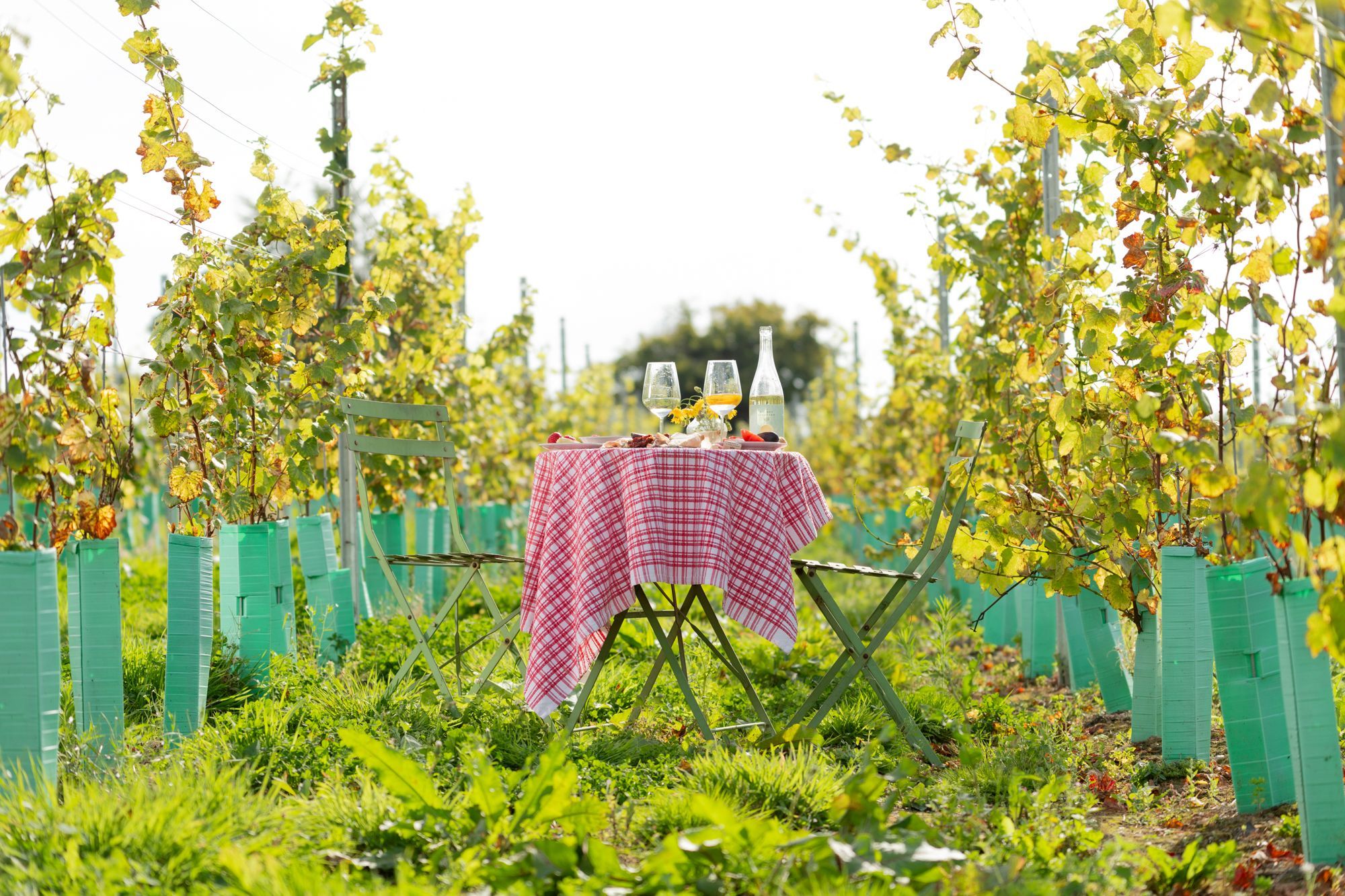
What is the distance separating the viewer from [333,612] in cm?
461

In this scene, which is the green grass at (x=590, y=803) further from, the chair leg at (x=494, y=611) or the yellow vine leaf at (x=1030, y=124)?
the yellow vine leaf at (x=1030, y=124)

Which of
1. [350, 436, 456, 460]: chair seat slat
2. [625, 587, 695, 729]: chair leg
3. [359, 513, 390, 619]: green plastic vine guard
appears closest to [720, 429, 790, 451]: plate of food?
[625, 587, 695, 729]: chair leg

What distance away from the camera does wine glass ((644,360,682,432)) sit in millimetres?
3496

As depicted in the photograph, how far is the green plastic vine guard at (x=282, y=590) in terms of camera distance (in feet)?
13.4

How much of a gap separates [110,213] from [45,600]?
3.12 feet

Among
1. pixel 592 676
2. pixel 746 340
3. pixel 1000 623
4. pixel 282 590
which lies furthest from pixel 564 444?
pixel 746 340

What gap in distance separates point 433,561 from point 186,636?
82cm

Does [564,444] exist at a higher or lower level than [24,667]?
higher

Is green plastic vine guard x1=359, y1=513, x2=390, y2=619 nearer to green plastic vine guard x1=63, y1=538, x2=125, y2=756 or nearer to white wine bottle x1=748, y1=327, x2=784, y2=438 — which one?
green plastic vine guard x1=63, y1=538, x2=125, y2=756

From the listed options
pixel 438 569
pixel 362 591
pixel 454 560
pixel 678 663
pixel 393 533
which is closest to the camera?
pixel 678 663

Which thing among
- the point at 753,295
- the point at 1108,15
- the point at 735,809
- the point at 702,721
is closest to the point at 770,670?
the point at 702,721

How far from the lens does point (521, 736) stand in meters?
3.36

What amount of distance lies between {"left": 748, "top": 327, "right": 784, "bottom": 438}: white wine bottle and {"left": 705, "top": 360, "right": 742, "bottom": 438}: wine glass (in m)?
0.06

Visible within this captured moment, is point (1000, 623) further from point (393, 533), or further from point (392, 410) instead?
point (392, 410)
